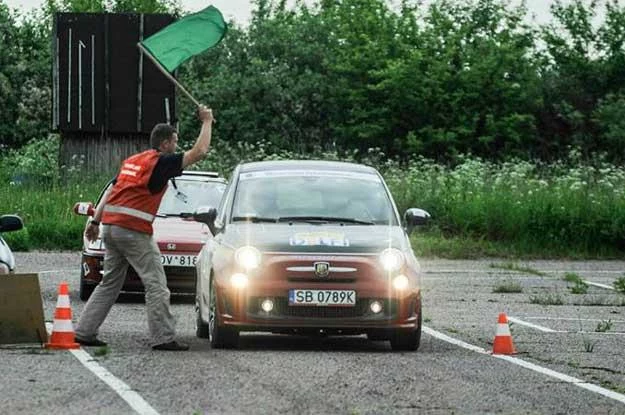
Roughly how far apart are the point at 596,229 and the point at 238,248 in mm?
23271

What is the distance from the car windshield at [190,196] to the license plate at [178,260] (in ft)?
4.48

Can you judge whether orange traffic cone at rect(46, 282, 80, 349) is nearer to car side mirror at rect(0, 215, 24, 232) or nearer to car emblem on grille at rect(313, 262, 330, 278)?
car side mirror at rect(0, 215, 24, 232)

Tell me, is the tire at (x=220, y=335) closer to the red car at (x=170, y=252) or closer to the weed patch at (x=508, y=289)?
the red car at (x=170, y=252)

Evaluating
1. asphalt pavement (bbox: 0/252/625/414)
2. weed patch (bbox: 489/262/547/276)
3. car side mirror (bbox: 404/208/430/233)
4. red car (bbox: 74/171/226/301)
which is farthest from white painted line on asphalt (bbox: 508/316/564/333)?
weed patch (bbox: 489/262/547/276)

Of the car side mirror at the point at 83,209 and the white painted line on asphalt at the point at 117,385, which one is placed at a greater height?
the car side mirror at the point at 83,209

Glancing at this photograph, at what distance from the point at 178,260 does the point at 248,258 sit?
6.14 m

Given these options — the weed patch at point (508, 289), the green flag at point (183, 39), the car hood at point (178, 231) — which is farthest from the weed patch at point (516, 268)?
the green flag at point (183, 39)

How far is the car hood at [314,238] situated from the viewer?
54.0 ft

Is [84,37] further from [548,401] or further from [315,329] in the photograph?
[548,401]

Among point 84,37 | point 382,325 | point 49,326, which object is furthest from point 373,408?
point 84,37

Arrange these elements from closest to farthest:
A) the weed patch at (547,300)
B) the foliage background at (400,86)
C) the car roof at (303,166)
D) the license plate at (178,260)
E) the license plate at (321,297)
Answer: the license plate at (321,297)
the car roof at (303,166)
the license plate at (178,260)
the weed patch at (547,300)
the foliage background at (400,86)

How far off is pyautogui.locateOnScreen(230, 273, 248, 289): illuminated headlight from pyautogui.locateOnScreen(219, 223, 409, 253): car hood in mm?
274

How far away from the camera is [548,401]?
1275 cm

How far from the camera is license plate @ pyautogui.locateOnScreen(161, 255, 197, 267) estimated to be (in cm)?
2242
